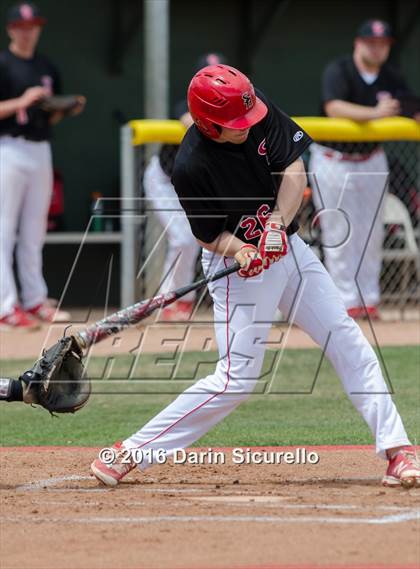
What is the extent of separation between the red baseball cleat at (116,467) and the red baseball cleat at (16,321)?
16.4 ft

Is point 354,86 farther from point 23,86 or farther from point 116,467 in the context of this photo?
point 116,467

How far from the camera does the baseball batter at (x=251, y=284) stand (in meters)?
5.54

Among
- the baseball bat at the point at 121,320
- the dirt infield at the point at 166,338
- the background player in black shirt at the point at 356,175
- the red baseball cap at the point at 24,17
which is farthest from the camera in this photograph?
the background player in black shirt at the point at 356,175

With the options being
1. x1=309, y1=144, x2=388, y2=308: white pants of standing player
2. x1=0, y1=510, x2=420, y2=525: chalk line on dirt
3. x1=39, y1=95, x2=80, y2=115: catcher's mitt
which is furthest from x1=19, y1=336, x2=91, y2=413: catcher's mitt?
x1=309, y1=144, x2=388, y2=308: white pants of standing player

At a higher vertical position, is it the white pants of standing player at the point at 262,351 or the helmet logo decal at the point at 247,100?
the helmet logo decal at the point at 247,100

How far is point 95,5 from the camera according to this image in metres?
13.4

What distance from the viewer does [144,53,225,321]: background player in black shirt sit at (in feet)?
35.1

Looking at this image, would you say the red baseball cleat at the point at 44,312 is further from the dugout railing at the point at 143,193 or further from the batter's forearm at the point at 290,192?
the batter's forearm at the point at 290,192

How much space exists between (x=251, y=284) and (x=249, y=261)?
0.69ft

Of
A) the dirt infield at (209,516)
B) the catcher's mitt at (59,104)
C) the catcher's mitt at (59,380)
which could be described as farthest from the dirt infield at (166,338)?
the catcher's mitt at (59,380)

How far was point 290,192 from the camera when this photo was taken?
5.61 m

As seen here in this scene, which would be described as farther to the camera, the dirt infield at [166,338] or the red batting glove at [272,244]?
the dirt infield at [166,338]

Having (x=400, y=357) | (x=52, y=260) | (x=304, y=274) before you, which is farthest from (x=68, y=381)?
(x=52, y=260)

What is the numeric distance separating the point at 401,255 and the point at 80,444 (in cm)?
530
